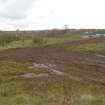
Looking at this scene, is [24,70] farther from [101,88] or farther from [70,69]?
[101,88]

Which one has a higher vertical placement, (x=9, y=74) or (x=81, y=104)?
(x=81, y=104)

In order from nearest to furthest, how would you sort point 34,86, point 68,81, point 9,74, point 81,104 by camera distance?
1. point 81,104
2. point 34,86
3. point 68,81
4. point 9,74

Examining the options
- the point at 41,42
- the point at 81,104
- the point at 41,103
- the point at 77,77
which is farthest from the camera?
the point at 41,42

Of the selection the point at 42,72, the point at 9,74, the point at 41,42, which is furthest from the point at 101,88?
the point at 41,42

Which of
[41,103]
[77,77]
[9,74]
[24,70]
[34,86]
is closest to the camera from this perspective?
[41,103]

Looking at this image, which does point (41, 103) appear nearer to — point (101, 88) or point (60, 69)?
point (101, 88)

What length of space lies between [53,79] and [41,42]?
165 feet

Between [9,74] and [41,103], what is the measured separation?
14476 mm

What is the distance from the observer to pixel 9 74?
25.2 m

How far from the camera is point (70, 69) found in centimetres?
2753

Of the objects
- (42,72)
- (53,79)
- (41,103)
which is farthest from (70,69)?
A: (41,103)

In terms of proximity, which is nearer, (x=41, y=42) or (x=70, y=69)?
(x=70, y=69)

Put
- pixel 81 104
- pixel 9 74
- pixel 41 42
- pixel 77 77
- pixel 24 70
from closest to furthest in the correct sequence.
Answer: pixel 81 104 < pixel 77 77 < pixel 9 74 < pixel 24 70 < pixel 41 42

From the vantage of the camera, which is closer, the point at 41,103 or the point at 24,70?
the point at 41,103
